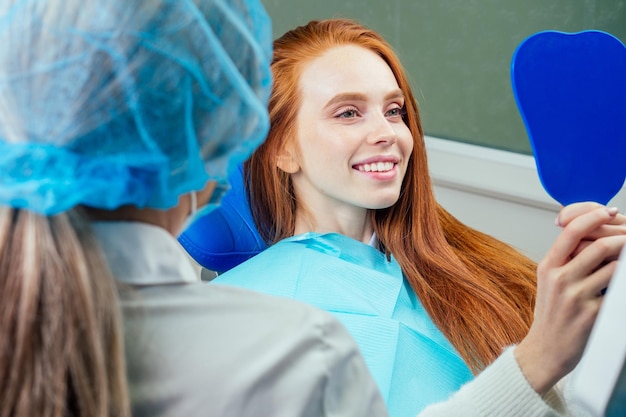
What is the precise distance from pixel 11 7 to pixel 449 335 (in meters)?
1.04

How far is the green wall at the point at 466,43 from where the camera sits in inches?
94.0

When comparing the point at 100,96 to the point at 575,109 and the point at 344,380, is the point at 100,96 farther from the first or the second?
the point at 575,109

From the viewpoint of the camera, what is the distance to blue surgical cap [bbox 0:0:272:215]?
712mm

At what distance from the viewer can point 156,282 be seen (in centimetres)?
78

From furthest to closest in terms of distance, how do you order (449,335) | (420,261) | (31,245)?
(420,261) < (449,335) < (31,245)

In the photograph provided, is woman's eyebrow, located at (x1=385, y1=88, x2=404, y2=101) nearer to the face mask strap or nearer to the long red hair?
the long red hair

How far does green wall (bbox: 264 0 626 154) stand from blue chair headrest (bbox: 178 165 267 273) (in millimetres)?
865

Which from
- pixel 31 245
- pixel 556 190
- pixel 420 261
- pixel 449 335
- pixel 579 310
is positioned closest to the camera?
pixel 31 245

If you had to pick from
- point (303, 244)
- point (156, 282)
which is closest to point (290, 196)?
point (303, 244)

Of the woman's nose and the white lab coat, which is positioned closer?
the white lab coat

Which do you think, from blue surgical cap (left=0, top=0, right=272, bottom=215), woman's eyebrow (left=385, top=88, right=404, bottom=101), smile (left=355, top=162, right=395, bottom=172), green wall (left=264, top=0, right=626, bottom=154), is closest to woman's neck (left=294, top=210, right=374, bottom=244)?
smile (left=355, top=162, right=395, bottom=172)

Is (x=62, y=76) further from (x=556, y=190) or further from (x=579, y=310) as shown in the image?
(x=556, y=190)

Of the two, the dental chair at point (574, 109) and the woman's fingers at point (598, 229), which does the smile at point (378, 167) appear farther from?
the woman's fingers at point (598, 229)

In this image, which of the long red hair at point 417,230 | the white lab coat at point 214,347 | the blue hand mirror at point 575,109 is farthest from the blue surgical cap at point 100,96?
the long red hair at point 417,230
